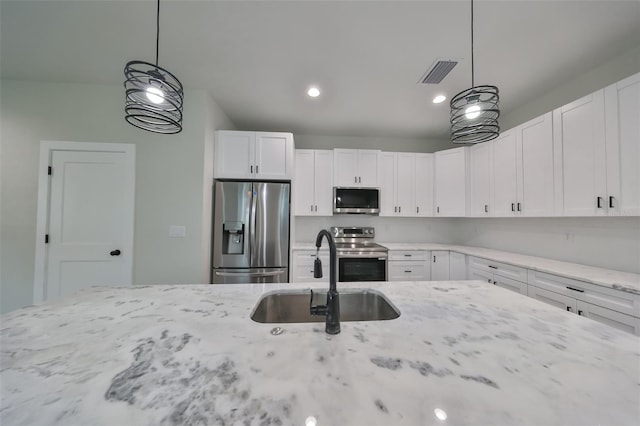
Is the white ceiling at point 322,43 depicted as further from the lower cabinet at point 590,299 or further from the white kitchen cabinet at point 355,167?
the lower cabinet at point 590,299

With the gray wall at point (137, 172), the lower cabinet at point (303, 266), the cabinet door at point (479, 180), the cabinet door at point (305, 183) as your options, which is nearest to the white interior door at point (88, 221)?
the gray wall at point (137, 172)

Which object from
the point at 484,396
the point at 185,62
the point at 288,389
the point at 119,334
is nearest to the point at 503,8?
the point at 484,396

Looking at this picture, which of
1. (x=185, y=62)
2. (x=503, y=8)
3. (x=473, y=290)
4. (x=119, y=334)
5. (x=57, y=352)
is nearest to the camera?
(x=57, y=352)

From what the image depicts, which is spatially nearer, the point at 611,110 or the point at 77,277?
the point at 611,110

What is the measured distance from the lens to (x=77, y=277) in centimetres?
229

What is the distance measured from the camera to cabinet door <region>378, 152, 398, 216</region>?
3.40m

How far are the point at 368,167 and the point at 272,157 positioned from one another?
4.87ft

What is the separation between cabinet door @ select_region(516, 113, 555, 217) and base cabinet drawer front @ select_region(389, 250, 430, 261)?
1.19 meters

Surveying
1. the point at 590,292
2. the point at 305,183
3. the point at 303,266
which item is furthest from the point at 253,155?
the point at 590,292

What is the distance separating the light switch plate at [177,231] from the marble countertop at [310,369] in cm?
141

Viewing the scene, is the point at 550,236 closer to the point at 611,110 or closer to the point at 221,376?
the point at 611,110

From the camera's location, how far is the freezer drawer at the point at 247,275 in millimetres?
2535

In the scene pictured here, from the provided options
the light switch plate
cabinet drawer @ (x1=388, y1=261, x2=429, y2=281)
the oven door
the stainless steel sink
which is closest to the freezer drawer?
the light switch plate

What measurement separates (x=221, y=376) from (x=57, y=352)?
566mm
